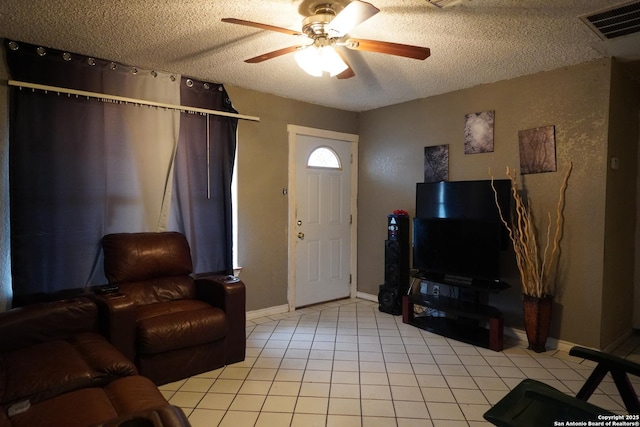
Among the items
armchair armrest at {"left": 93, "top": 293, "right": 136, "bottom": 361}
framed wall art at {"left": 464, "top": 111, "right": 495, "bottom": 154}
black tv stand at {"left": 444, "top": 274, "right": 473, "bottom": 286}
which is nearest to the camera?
armchair armrest at {"left": 93, "top": 293, "right": 136, "bottom": 361}

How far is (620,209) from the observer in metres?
3.21

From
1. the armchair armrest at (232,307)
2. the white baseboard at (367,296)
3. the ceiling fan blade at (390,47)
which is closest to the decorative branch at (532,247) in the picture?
the ceiling fan blade at (390,47)

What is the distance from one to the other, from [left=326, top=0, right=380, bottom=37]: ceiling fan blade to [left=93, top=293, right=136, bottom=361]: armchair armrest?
6.70 ft

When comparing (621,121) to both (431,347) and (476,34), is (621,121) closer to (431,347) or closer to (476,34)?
(476,34)

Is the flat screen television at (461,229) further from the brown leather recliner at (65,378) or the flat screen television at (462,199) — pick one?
the brown leather recliner at (65,378)

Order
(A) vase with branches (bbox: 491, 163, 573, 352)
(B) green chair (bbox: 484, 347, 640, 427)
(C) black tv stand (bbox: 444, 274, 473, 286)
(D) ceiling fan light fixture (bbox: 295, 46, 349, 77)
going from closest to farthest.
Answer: (B) green chair (bbox: 484, 347, 640, 427) < (D) ceiling fan light fixture (bbox: 295, 46, 349, 77) < (A) vase with branches (bbox: 491, 163, 573, 352) < (C) black tv stand (bbox: 444, 274, 473, 286)

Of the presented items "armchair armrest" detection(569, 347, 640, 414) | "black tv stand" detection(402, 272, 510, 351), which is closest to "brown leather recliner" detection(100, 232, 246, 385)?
"black tv stand" detection(402, 272, 510, 351)

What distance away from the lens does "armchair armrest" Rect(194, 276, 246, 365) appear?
2.83 metres

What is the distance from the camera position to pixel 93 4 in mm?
2189

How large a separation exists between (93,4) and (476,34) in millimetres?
2398

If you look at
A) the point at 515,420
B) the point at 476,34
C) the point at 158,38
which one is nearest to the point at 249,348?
the point at 515,420

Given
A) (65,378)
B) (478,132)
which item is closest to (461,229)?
(478,132)

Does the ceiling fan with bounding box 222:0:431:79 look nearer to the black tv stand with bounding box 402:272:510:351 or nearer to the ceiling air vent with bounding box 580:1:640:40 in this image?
the ceiling air vent with bounding box 580:1:640:40

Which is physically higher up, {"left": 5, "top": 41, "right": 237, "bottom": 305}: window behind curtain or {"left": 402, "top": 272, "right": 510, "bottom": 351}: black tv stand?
{"left": 5, "top": 41, "right": 237, "bottom": 305}: window behind curtain
